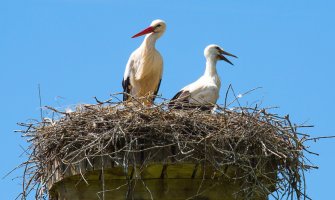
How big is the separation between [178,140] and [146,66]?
13.0 ft

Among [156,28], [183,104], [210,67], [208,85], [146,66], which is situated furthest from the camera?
[156,28]

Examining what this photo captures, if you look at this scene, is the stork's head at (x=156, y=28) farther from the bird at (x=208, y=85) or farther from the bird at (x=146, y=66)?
the bird at (x=208, y=85)

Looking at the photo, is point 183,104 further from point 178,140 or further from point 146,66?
point 146,66

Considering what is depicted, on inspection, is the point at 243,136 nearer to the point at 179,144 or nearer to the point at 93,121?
the point at 179,144

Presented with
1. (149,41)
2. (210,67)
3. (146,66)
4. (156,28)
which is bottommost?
(210,67)

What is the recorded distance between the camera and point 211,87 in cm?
842

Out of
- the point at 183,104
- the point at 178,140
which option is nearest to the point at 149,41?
the point at 183,104

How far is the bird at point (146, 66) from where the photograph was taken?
9.29m

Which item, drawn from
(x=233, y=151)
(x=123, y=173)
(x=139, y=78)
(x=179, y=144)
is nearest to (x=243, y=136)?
(x=233, y=151)

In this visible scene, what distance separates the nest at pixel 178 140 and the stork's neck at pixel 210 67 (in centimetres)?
240

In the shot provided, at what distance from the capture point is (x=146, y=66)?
9.27 m

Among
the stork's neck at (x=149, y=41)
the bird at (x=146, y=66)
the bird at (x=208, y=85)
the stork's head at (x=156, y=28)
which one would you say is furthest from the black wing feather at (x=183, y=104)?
the stork's head at (x=156, y=28)

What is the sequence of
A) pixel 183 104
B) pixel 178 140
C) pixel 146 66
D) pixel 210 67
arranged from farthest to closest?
pixel 146 66
pixel 210 67
pixel 183 104
pixel 178 140

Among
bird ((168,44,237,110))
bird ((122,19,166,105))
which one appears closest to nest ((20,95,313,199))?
bird ((168,44,237,110))
